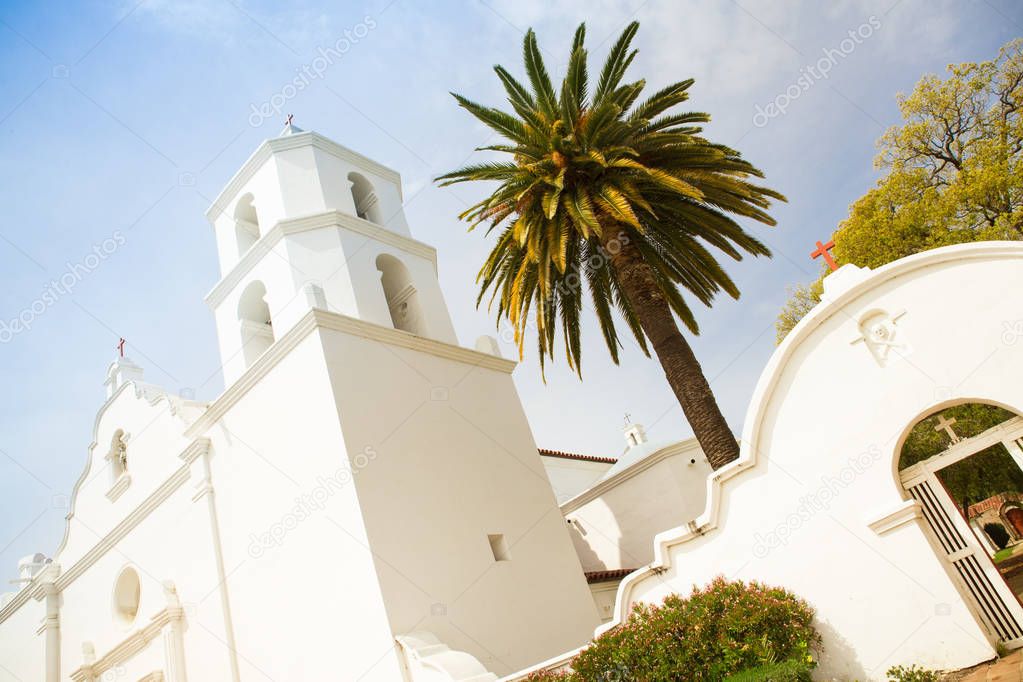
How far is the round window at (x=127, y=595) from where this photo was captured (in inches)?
611

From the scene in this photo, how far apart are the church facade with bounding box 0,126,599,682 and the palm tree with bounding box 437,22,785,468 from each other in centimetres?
273

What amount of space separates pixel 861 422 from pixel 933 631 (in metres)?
2.34

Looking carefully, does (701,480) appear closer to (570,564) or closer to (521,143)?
(570,564)

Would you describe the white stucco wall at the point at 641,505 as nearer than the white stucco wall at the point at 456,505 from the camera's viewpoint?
No

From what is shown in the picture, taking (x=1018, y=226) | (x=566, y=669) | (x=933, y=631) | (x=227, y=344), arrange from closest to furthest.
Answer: (x=933, y=631) < (x=566, y=669) < (x=227, y=344) < (x=1018, y=226)

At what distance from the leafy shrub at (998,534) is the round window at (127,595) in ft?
124

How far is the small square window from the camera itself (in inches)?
487

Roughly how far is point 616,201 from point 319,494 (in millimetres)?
7224

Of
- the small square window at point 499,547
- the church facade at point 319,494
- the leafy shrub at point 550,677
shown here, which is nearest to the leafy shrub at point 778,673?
the leafy shrub at point 550,677

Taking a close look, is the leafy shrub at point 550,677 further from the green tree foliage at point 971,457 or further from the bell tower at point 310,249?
the green tree foliage at point 971,457

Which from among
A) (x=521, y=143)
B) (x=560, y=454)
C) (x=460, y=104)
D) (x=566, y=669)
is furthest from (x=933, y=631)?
(x=560, y=454)

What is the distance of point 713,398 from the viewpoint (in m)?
11.2

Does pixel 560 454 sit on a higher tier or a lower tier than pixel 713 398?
higher

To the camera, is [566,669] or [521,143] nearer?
[566,669]
